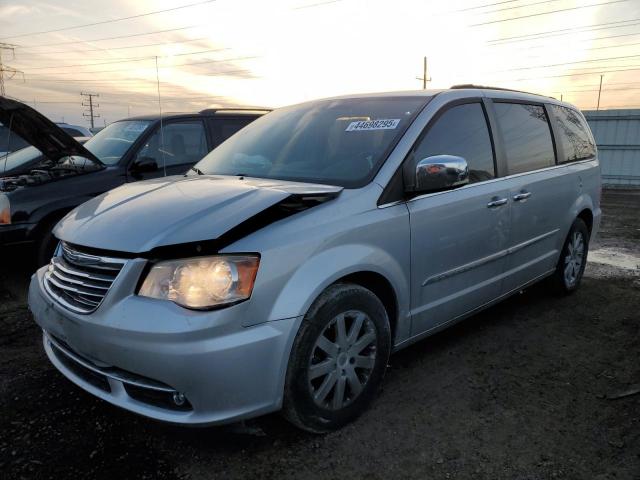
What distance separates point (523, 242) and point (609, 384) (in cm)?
113

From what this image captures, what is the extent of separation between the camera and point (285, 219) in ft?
7.24

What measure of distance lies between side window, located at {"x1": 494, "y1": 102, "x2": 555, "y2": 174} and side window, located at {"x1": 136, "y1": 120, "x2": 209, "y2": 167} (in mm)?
3421

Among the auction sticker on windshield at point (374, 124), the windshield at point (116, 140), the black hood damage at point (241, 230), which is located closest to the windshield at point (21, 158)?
the windshield at point (116, 140)

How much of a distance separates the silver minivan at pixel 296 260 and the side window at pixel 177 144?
206cm

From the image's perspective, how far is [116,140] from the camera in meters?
5.53

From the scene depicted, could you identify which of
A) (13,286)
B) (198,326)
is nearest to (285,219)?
(198,326)

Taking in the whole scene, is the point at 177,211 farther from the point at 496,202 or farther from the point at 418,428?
the point at 496,202

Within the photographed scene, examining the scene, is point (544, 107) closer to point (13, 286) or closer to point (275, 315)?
point (275, 315)

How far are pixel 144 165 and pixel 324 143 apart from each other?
280 centimetres

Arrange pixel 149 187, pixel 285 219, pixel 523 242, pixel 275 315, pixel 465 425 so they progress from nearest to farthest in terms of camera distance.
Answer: pixel 275 315
pixel 285 219
pixel 465 425
pixel 149 187
pixel 523 242

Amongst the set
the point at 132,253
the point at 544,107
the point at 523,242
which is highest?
the point at 544,107

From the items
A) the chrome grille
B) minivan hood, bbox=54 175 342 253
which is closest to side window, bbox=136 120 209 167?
minivan hood, bbox=54 175 342 253

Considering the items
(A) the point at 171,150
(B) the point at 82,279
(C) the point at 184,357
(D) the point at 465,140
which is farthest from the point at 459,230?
(A) the point at 171,150

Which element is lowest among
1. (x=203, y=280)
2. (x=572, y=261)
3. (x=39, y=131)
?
(x=572, y=261)
